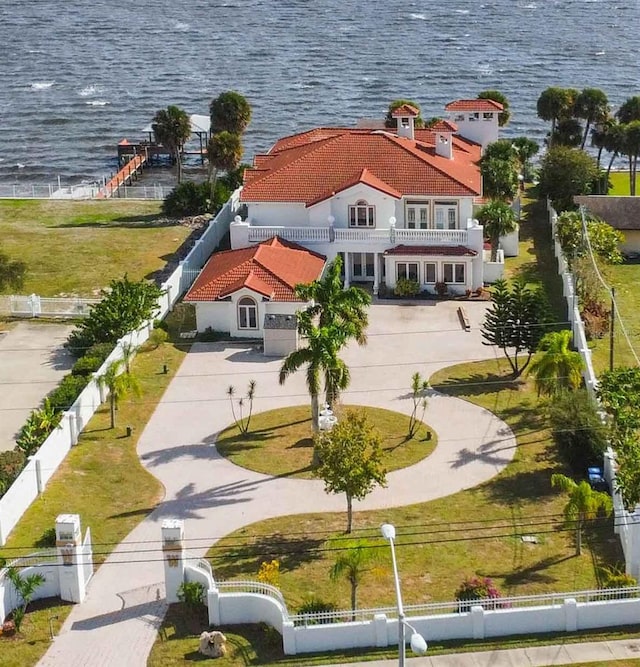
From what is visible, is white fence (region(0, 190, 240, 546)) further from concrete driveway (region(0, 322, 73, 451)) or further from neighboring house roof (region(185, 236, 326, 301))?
concrete driveway (region(0, 322, 73, 451))

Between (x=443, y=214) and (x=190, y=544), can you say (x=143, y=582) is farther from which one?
(x=443, y=214)

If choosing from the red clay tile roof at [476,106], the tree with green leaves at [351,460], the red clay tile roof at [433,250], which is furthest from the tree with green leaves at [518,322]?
the red clay tile roof at [476,106]

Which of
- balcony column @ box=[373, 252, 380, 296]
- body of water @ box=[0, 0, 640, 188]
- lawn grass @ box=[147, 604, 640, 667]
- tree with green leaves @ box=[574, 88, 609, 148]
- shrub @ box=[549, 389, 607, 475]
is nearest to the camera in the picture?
lawn grass @ box=[147, 604, 640, 667]

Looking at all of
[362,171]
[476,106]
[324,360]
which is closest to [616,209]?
[476,106]

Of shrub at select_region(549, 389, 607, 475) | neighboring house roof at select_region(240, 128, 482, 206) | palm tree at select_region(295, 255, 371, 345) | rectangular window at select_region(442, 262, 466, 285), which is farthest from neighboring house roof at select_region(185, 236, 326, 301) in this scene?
shrub at select_region(549, 389, 607, 475)

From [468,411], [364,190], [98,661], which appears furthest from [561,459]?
[364,190]

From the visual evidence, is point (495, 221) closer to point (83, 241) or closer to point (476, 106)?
point (476, 106)
